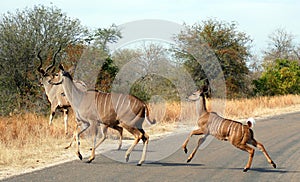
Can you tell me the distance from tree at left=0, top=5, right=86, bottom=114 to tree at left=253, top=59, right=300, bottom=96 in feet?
56.9

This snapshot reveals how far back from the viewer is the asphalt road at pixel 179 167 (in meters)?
8.45

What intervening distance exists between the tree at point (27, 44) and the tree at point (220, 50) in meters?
10.8

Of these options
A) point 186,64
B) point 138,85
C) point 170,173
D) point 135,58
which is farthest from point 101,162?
point 186,64

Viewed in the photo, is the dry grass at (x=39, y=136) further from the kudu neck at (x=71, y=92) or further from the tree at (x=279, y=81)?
the tree at (x=279, y=81)

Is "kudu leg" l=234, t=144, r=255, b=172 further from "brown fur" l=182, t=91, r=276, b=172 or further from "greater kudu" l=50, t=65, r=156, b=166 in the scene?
"greater kudu" l=50, t=65, r=156, b=166

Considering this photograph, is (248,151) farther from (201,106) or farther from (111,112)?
(111,112)

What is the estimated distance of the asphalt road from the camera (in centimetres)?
845

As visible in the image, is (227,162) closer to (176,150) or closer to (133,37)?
(176,150)

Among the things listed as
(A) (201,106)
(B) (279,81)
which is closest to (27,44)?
(A) (201,106)

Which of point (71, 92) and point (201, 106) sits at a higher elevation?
point (71, 92)

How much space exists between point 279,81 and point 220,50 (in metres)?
6.11

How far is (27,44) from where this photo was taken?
22328 mm

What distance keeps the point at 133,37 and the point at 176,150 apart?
3447 millimetres

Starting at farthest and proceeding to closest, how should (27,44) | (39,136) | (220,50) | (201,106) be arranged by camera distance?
(220,50) < (27,44) < (39,136) < (201,106)
